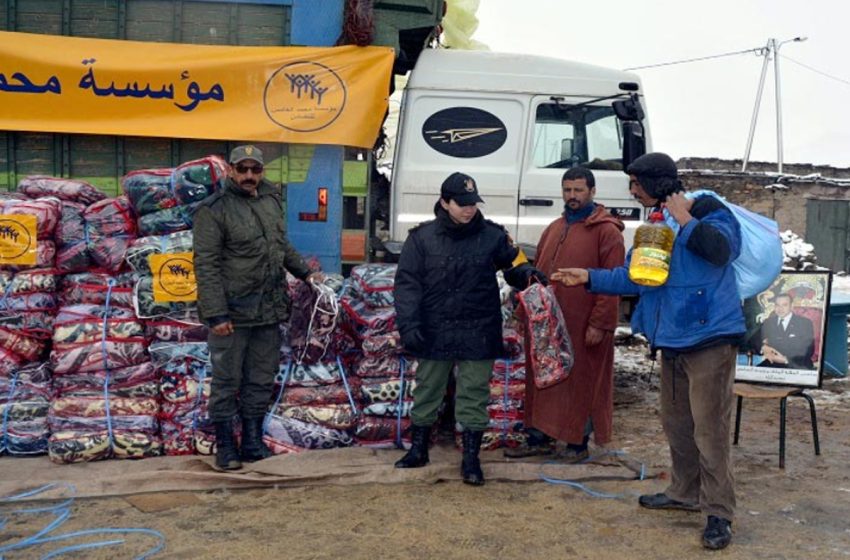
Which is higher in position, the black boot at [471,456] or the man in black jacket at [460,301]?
the man in black jacket at [460,301]

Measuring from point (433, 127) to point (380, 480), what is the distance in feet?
10.0

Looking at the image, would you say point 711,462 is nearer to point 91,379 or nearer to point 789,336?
point 789,336

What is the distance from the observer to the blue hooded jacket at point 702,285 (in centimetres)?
363

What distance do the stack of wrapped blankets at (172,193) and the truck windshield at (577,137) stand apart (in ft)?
8.90

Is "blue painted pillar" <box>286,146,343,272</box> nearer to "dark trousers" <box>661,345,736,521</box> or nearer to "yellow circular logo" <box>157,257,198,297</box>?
"yellow circular logo" <box>157,257,198,297</box>

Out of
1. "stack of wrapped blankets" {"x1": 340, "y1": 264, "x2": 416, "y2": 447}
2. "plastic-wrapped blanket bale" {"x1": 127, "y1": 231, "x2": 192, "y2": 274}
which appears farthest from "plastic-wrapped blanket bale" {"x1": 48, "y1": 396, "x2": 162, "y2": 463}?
"stack of wrapped blankets" {"x1": 340, "y1": 264, "x2": 416, "y2": 447}

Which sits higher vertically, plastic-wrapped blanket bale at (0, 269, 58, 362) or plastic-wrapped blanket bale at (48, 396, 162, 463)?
plastic-wrapped blanket bale at (0, 269, 58, 362)

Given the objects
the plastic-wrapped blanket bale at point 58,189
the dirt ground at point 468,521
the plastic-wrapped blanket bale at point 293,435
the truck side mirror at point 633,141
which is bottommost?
the dirt ground at point 468,521

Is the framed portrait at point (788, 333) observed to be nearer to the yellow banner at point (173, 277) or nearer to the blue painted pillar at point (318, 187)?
the blue painted pillar at point (318, 187)

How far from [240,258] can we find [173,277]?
0.68 m

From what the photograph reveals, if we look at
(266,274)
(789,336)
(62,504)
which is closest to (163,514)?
(62,504)

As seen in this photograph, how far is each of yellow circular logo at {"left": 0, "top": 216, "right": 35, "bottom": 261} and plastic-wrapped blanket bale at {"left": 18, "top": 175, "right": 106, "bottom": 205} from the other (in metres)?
0.41

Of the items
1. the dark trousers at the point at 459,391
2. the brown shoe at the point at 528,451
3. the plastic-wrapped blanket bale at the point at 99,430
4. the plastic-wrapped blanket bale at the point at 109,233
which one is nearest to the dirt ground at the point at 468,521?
the brown shoe at the point at 528,451

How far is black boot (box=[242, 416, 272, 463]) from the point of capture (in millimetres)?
4879
